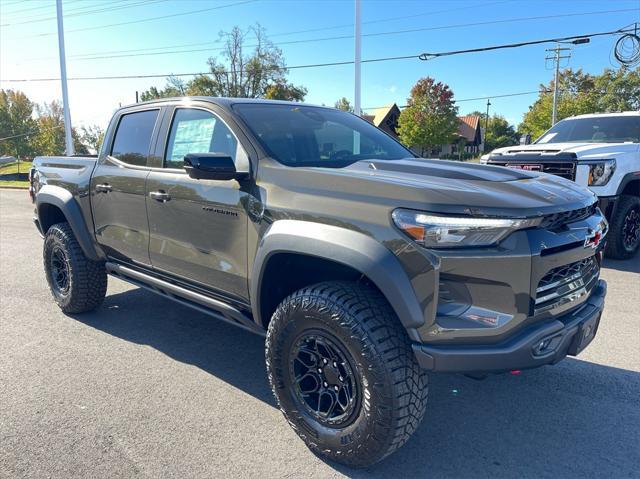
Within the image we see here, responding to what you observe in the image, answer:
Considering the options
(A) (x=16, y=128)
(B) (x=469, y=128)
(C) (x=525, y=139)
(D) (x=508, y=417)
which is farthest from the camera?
(B) (x=469, y=128)

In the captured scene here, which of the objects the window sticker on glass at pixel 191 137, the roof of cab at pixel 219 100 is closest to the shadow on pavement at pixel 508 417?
the window sticker on glass at pixel 191 137

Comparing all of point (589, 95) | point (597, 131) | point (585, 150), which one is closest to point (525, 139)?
point (597, 131)

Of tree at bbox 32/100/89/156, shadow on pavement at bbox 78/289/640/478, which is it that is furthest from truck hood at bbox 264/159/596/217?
tree at bbox 32/100/89/156

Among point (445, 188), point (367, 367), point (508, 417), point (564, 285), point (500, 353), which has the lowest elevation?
point (508, 417)

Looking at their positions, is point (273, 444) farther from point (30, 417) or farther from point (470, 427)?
point (30, 417)

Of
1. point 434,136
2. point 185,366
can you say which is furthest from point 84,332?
point 434,136

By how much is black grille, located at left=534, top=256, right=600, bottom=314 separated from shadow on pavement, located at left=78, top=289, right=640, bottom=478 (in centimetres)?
84

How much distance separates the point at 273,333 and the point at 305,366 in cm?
24

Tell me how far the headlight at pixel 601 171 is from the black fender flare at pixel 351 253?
524cm

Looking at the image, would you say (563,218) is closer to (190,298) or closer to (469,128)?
(190,298)

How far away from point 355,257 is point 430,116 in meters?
45.3

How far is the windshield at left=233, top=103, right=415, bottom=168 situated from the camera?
300 cm

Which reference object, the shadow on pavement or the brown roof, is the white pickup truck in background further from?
the brown roof

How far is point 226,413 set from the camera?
9.59 ft
